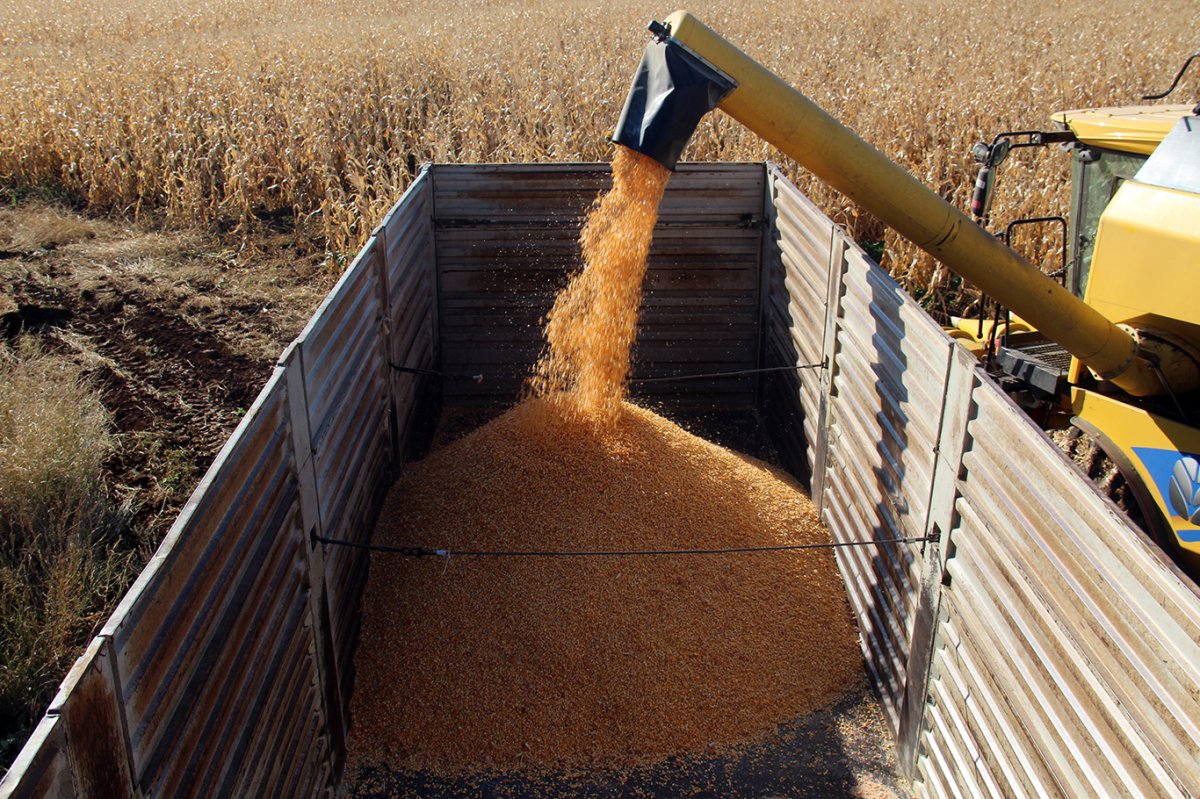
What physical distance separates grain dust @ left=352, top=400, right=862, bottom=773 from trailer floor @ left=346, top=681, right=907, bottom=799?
2.3 inches

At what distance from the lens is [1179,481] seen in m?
3.87

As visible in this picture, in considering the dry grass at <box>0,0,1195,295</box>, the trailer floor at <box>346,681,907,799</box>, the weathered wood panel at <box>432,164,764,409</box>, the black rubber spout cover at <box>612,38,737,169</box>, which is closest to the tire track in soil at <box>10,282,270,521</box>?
the weathered wood panel at <box>432,164,764,409</box>

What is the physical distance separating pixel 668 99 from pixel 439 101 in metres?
8.92

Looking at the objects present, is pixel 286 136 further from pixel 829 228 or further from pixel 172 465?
pixel 829 228

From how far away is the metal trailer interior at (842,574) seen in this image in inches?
81.3

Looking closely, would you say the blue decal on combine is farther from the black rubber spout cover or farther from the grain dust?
the black rubber spout cover

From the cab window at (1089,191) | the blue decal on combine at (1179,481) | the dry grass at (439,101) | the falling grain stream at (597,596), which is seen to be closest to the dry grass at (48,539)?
the falling grain stream at (597,596)

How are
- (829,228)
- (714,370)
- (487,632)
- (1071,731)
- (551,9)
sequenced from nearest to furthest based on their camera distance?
(1071,731), (487,632), (829,228), (714,370), (551,9)

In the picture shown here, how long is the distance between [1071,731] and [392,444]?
128 inches

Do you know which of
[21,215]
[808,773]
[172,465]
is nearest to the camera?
[808,773]

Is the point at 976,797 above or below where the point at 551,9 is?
below

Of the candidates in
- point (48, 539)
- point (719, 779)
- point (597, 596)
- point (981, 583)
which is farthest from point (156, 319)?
point (981, 583)

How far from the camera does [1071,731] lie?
8.02 ft

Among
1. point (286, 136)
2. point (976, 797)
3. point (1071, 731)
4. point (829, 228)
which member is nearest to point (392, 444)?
point (829, 228)
